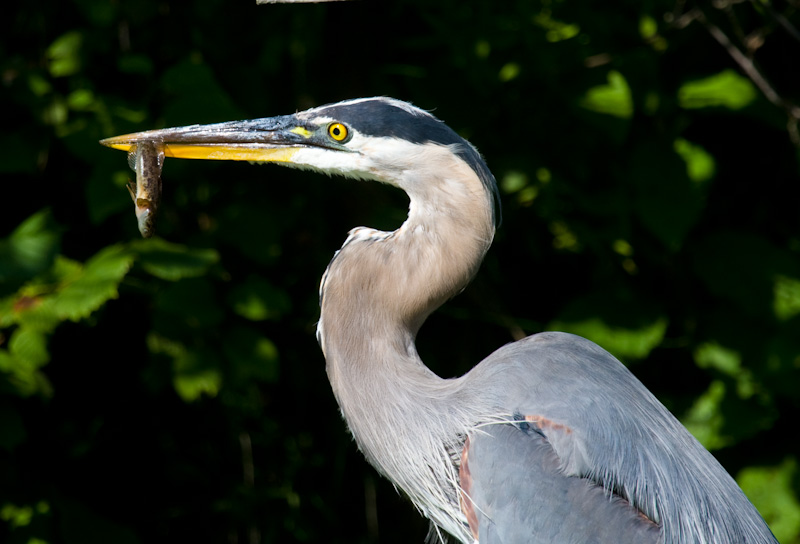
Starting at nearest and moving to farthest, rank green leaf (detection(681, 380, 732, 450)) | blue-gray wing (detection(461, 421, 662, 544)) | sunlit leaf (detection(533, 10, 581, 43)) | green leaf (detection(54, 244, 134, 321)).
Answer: blue-gray wing (detection(461, 421, 662, 544)) < green leaf (detection(54, 244, 134, 321)) < sunlit leaf (detection(533, 10, 581, 43)) < green leaf (detection(681, 380, 732, 450))

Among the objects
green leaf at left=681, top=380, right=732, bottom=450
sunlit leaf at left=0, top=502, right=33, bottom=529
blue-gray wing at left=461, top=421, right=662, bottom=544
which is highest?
blue-gray wing at left=461, top=421, right=662, bottom=544

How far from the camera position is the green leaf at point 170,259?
270 cm

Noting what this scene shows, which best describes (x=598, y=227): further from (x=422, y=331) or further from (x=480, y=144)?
(x=422, y=331)

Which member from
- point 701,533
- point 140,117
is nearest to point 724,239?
point 701,533

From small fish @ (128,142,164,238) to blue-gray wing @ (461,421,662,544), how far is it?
0.95m

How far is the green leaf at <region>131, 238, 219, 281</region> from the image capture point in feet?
8.87

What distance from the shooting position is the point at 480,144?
3.18 m

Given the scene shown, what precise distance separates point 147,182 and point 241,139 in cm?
25

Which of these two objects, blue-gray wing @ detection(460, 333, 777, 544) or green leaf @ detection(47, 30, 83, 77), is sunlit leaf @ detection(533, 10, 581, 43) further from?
green leaf @ detection(47, 30, 83, 77)

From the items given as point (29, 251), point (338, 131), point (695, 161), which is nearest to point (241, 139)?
point (338, 131)

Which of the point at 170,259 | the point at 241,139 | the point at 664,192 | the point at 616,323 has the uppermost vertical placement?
the point at 241,139

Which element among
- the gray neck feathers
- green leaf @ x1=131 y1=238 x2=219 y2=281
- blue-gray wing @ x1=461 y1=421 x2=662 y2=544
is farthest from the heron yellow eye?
green leaf @ x1=131 y1=238 x2=219 y2=281

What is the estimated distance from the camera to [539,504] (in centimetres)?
176

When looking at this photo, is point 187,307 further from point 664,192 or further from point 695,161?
point 695,161
